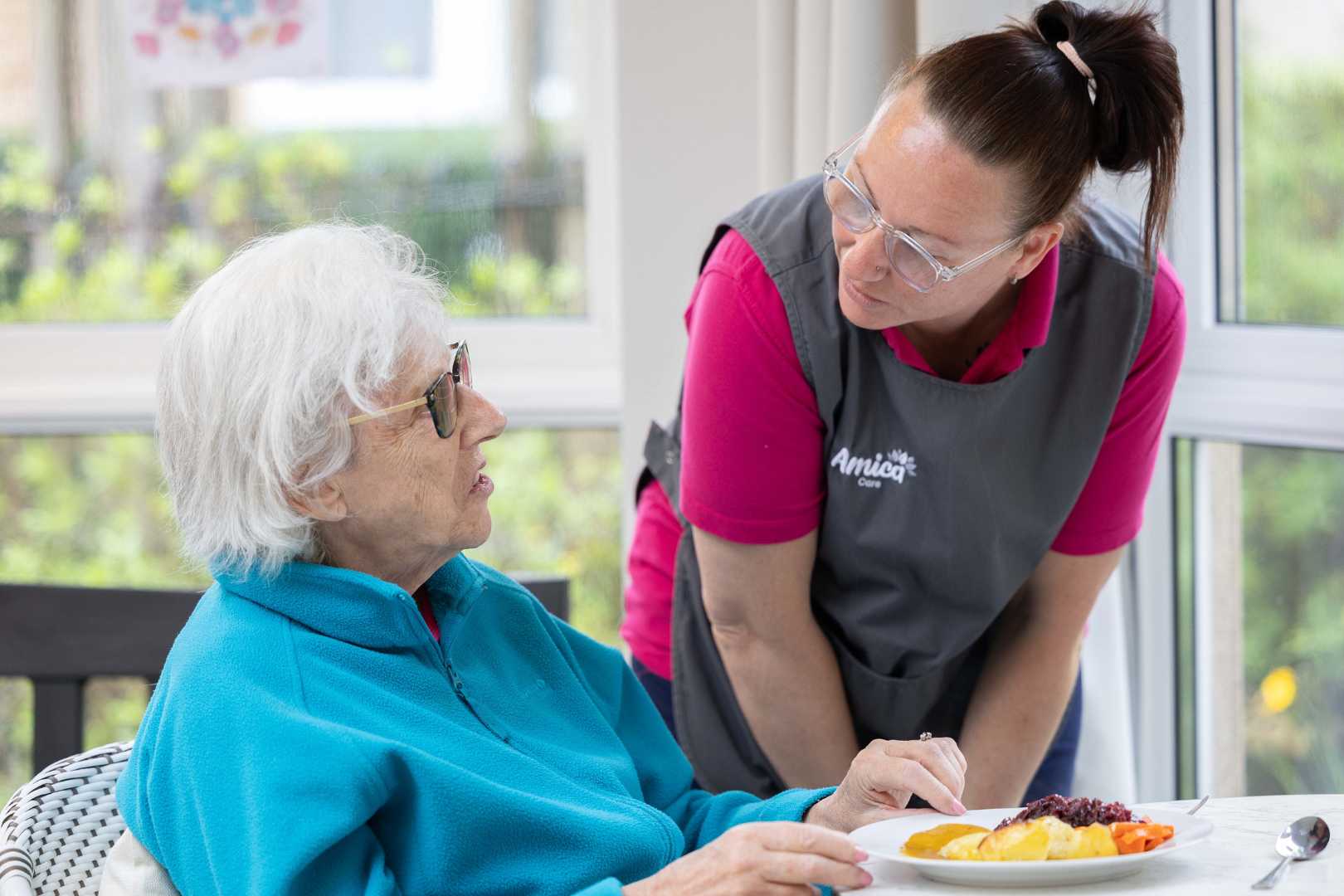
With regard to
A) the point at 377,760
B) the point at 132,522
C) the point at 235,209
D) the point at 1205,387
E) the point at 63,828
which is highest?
the point at 235,209

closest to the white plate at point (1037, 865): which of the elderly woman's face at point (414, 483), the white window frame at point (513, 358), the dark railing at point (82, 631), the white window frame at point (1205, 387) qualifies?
the elderly woman's face at point (414, 483)

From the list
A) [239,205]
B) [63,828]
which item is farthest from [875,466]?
[239,205]

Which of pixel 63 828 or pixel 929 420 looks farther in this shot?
pixel 929 420

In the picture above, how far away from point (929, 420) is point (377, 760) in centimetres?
71

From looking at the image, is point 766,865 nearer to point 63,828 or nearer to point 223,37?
point 63,828

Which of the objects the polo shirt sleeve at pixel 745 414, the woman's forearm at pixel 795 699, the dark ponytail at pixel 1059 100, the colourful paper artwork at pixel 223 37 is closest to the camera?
the dark ponytail at pixel 1059 100

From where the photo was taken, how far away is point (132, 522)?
2891 mm

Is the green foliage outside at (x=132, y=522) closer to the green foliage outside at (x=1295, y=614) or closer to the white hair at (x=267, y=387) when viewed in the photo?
the green foliage outside at (x=1295, y=614)

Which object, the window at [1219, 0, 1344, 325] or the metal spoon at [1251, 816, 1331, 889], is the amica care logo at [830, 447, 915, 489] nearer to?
the metal spoon at [1251, 816, 1331, 889]

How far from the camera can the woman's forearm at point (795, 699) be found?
1.62m

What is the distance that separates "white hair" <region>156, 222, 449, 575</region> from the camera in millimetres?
1191

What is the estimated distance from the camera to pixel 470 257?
2869 mm

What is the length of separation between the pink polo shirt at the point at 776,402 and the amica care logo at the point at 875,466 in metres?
0.03

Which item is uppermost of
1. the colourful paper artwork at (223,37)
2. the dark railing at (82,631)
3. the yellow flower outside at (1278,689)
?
the colourful paper artwork at (223,37)
